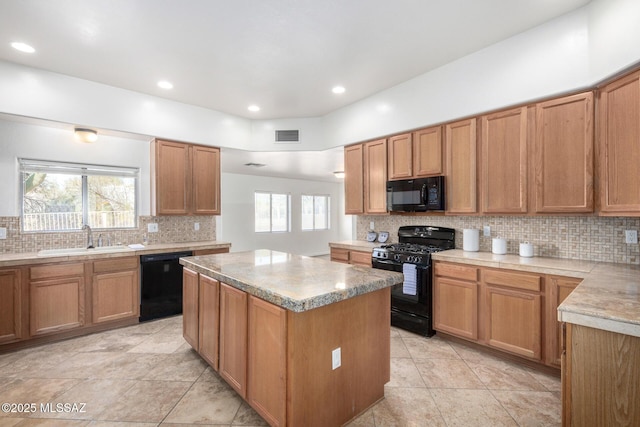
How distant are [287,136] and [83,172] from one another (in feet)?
9.22

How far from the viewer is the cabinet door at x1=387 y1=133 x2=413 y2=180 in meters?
3.67

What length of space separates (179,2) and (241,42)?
0.60 m

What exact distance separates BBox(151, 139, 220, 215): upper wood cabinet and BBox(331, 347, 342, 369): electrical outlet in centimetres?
326

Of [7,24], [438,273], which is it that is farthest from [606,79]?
[7,24]

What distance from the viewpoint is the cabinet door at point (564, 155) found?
7.87 feet

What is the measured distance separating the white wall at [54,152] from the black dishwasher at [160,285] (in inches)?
33.2

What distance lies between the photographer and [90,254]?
331cm

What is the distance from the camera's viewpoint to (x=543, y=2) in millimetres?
2238

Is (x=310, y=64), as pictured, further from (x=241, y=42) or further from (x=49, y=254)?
(x=49, y=254)

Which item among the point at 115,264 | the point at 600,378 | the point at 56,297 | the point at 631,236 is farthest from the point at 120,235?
the point at 631,236

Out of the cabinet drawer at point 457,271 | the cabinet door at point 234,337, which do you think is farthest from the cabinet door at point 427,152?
the cabinet door at point 234,337

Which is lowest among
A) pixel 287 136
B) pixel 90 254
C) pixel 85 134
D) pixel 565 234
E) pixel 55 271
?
Result: pixel 55 271

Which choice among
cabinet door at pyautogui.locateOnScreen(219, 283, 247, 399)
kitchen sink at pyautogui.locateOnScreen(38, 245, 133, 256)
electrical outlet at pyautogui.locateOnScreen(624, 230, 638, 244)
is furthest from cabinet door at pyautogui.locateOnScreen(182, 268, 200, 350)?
electrical outlet at pyautogui.locateOnScreen(624, 230, 638, 244)

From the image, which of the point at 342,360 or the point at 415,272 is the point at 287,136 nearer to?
the point at 415,272
